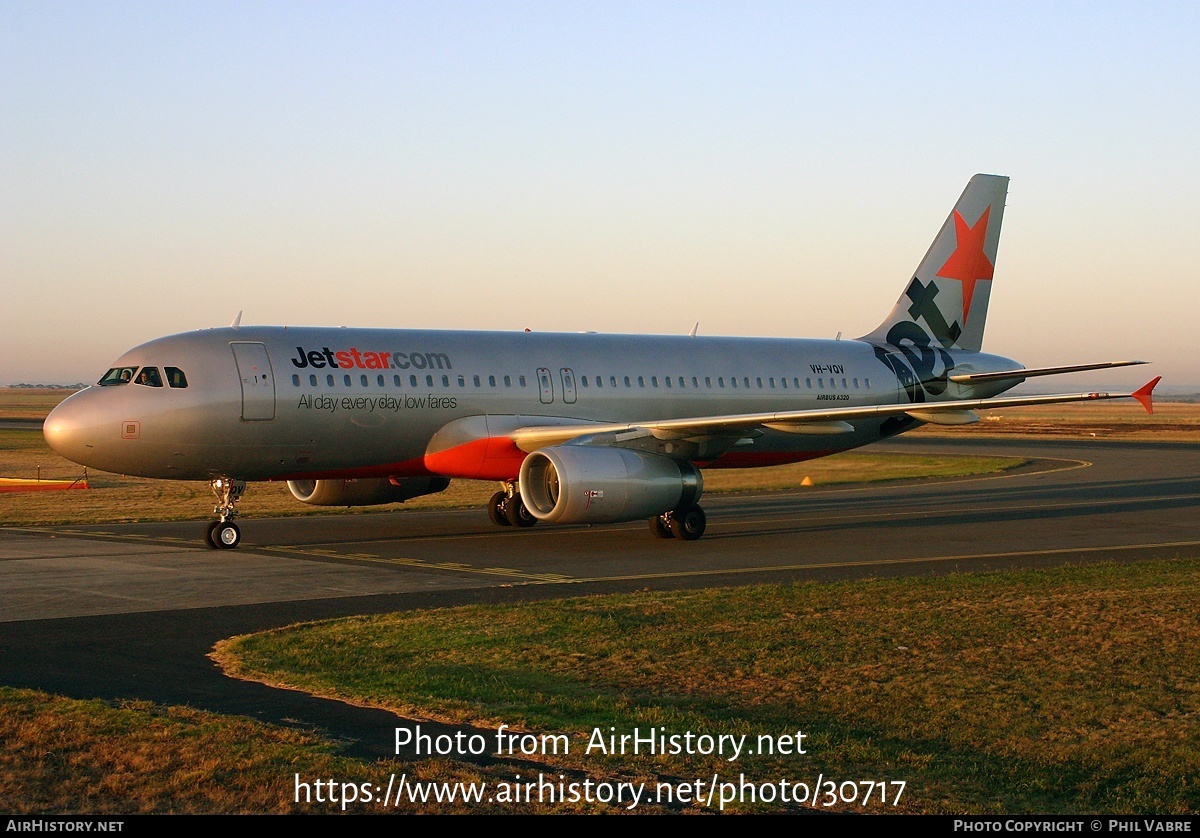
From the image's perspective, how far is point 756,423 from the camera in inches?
979

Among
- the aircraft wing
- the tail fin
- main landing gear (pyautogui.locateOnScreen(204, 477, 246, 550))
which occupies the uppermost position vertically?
the tail fin

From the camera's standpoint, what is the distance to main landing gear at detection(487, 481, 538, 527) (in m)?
27.1

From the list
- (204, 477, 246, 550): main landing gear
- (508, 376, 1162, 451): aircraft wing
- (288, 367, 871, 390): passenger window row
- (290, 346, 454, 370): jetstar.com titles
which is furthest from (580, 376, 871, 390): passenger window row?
(204, 477, 246, 550): main landing gear

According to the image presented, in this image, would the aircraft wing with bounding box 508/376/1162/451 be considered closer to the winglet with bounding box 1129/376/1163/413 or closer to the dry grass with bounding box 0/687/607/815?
the winglet with bounding box 1129/376/1163/413

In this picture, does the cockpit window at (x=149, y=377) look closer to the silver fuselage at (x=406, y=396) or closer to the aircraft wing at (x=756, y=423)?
the silver fuselage at (x=406, y=396)

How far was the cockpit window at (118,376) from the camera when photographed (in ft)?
75.2

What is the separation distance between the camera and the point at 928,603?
15578 millimetres

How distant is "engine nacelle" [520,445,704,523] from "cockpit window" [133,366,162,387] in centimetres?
647

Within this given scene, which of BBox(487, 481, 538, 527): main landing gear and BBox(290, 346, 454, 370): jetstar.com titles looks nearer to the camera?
BBox(290, 346, 454, 370): jetstar.com titles

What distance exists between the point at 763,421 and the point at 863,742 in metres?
15.9

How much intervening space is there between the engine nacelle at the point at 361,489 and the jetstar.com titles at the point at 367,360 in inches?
111

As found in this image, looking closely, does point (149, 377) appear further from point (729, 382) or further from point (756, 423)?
point (729, 382)
